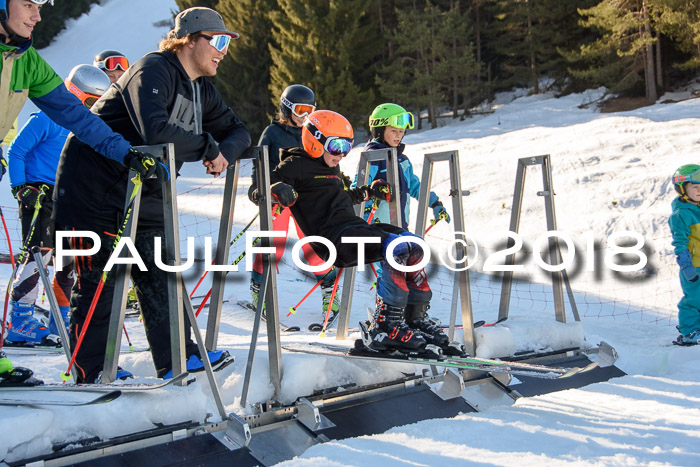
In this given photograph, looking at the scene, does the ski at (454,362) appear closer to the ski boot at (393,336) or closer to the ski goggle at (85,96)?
the ski boot at (393,336)

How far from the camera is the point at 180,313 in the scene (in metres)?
3.28

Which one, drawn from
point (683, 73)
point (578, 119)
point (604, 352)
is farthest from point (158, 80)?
point (683, 73)

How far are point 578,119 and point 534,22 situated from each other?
781cm

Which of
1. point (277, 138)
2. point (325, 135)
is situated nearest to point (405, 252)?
point (325, 135)

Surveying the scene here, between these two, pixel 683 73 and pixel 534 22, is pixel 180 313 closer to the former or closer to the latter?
pixel 683 73

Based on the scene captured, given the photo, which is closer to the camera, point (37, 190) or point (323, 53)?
point (37, 190)

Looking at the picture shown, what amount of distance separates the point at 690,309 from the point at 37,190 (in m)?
6.03

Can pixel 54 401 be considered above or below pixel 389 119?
below

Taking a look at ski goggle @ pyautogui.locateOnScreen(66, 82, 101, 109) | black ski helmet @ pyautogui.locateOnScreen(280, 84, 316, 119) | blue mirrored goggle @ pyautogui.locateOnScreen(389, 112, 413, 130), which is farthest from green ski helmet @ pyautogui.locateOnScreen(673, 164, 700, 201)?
ski goggle @ pyautogui.locateOnScreen(66, 82, 101, 109)

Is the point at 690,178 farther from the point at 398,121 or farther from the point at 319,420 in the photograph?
the point at 319,420

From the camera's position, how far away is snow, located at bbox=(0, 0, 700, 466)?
128 inches

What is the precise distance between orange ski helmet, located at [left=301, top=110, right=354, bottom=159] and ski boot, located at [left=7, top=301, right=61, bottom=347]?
2672 millimetres

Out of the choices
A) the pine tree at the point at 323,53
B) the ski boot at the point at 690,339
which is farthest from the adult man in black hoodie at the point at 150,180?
the pine tree at the point at 323,53

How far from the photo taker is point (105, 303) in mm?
3564
